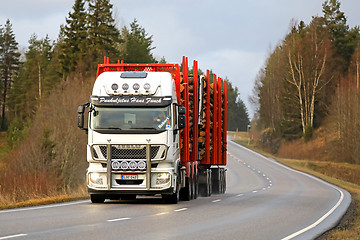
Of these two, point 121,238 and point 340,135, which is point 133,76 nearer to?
point 121,238

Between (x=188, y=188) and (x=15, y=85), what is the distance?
95482 mm

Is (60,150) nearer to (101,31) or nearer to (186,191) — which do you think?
(101,31)

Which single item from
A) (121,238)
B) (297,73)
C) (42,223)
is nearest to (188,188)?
(42,223)

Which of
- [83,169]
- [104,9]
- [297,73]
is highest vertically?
[104,9]

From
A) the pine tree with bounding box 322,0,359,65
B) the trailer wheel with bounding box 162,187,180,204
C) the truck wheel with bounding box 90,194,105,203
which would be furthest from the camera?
the pine tree with bounding box 322,0,359,65

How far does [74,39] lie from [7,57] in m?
35.4

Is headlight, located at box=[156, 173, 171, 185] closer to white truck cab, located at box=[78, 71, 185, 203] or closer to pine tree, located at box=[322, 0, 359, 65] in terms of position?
white truck cab, located at box=[78, 71, 185, 203]

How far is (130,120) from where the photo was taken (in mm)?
19375

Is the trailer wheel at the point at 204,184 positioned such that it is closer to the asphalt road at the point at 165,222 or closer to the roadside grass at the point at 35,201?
the roadside grass at the point at 35,201

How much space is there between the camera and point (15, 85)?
113625 millimetres

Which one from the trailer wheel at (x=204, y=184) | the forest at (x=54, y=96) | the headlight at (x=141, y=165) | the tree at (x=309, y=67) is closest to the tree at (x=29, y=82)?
the forest at (x=54, y=96)

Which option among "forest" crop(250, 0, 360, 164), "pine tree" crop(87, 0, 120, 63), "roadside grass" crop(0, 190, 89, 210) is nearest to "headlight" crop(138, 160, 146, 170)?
"roadside grass" crop(0, 190, 89, 210)

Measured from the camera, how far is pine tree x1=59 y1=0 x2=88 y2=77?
82.9 meters

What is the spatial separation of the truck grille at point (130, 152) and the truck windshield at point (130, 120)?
0.45 metres
